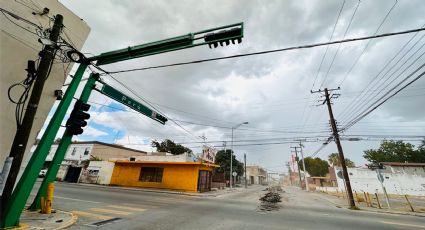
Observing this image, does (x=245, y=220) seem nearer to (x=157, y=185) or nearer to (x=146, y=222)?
(x=146, y=222)

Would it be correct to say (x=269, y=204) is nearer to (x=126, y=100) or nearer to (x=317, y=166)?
(x=126, y=100)

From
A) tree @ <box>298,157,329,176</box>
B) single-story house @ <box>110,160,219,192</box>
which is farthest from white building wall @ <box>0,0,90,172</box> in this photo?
tree @ <box>298,157,329,176</box>

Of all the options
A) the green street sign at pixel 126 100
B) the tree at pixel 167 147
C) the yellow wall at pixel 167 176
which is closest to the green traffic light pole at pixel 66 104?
the green street sign at pixel 126 100

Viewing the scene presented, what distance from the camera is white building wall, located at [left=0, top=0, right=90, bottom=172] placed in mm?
8695

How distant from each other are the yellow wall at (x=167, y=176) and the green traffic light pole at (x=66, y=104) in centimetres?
1923

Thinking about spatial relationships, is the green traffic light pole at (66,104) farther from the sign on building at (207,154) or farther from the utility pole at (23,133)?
the sign on building at (207,154)

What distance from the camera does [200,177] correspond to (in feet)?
88.8

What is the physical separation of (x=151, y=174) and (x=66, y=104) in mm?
22942

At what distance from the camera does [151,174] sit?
96.1 ft

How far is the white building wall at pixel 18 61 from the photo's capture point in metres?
8.70

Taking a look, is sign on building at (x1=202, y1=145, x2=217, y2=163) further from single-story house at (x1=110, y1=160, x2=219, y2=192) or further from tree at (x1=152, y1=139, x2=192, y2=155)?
tree at (x1=152, y1=139, x2=192, y2=155)

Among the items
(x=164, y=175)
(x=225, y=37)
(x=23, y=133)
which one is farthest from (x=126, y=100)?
(x=164, y=175)

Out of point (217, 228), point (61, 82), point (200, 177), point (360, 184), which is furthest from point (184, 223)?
point (360, 184)

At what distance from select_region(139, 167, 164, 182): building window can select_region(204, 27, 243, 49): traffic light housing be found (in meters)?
25.1
